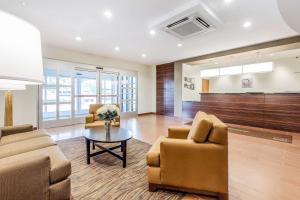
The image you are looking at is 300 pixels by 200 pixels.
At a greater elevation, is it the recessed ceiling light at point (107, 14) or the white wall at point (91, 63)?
the recessed ceiling light at point (107, 14)

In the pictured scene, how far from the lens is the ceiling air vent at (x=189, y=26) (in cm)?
294

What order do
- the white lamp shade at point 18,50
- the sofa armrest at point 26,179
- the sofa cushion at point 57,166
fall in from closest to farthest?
the white lamp shade at point 18,50
the sofa armrest at point 26,179
the sofa cushion at point 57,166

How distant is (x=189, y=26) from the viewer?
10.5ft

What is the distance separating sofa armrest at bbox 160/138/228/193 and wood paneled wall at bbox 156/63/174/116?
220 inches

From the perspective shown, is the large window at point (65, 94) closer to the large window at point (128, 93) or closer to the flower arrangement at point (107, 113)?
the large window at point (128, 93)

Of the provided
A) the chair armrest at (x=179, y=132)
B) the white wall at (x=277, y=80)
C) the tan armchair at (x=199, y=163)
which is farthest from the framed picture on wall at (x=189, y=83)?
the tan armchair at (x=199, y=163)

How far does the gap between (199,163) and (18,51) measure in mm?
1713

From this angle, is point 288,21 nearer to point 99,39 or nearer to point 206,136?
point 206,136

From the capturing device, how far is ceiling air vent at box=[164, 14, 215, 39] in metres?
2.94

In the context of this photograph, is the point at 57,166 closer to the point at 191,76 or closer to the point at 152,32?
the point at 152,32

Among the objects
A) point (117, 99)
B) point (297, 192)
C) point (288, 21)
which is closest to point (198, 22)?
point (288, 21)

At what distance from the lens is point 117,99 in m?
6.94

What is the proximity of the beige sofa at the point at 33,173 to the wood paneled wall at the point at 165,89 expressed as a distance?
5.79 m

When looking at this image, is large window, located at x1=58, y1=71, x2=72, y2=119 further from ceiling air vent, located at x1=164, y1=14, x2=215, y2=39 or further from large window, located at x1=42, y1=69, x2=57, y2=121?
ceiling air vent, located at x1=164, y1=14, x2=215, y2=39
